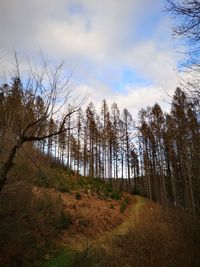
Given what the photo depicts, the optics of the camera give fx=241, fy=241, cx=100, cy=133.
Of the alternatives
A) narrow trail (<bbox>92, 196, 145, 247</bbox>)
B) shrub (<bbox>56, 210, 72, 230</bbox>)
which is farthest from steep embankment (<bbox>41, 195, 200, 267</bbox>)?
shrub (<bbox>56, 210, 72, 230</bbox>)

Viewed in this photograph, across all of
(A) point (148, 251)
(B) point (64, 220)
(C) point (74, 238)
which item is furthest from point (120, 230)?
(A) point (148, 251)

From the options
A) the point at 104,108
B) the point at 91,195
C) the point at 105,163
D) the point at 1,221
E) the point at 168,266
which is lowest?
the point at 168,266

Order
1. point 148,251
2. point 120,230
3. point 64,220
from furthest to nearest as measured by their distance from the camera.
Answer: point 120,230 < point 64,220 < point 148,251

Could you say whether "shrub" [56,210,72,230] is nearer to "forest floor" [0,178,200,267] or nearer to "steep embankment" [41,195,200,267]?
"forest floor" [0,178,200,267]

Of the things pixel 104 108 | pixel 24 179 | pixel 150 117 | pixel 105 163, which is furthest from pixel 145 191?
pixel 24 179

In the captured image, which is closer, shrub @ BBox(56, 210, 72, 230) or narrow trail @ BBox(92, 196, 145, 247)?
narrow trail @ BBox(92, 196, 145, 247)

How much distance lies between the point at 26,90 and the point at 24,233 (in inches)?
233

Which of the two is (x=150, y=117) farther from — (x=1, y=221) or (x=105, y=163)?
(x=1, y=221)

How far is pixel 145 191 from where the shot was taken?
37125 millimetres

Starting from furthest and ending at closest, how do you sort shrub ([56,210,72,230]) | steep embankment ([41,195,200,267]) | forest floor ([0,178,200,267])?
shrub ([56,210,72,230]), forest floor ([0,178,200,267]), steep embankment ([41,195,200,267])

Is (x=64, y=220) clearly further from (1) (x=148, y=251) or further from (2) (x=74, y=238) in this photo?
(1) (x=148, y=251)

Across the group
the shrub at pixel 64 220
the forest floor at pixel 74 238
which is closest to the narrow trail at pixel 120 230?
the forest floor at pixel 74 238

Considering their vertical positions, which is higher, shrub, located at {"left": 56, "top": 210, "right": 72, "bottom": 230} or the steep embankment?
shrub, located at {"left": 56, "top": 210, "right": 72, "bottom": 230}

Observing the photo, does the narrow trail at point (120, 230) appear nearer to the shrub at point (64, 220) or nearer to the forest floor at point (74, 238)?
the forest floor at point (74, 238)
